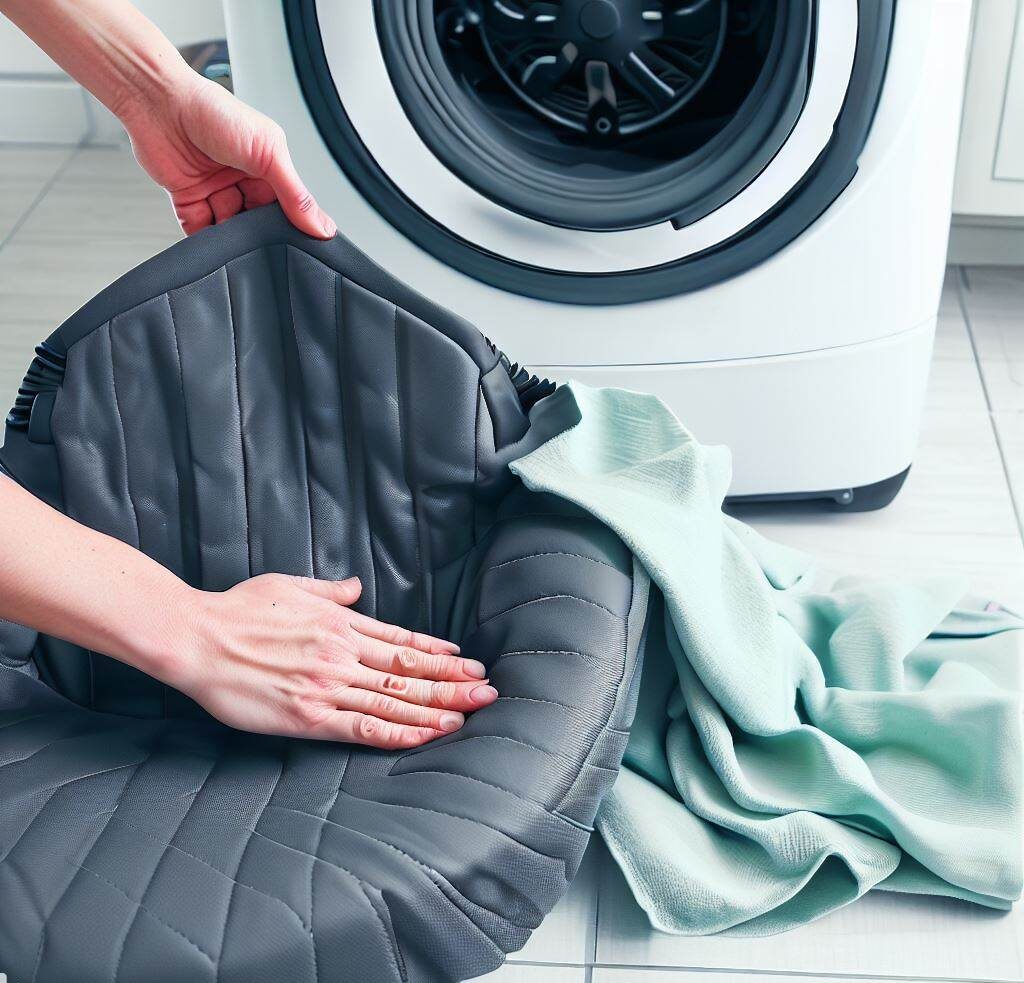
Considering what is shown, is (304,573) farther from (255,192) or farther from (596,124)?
(596,124)

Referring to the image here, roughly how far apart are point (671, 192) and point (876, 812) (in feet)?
1.89

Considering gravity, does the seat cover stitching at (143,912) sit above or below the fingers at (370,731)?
below

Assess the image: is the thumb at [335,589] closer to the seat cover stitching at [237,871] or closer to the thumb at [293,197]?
the seat cover stitching at [237,871]

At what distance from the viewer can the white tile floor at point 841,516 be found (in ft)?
3.32

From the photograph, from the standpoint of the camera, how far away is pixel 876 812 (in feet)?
3.43

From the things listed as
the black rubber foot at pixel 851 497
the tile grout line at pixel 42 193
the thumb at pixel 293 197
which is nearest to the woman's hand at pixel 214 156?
the thumb at pixel 293 197

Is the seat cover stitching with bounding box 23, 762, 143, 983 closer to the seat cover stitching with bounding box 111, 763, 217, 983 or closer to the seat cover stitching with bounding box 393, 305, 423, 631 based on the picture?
the seat cover stitching with bounding box 111, 763, 217, 983

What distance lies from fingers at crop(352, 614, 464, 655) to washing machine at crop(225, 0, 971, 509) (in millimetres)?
440

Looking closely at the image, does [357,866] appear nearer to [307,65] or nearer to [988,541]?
[307,65]

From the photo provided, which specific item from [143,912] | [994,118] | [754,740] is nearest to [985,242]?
[994,118]

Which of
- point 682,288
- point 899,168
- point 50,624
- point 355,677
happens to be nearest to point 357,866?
point 355,677

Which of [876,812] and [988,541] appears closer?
[876,812]

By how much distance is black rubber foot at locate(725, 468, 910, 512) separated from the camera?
147 centimetres

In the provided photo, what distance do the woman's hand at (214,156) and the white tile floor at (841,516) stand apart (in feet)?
1.95
